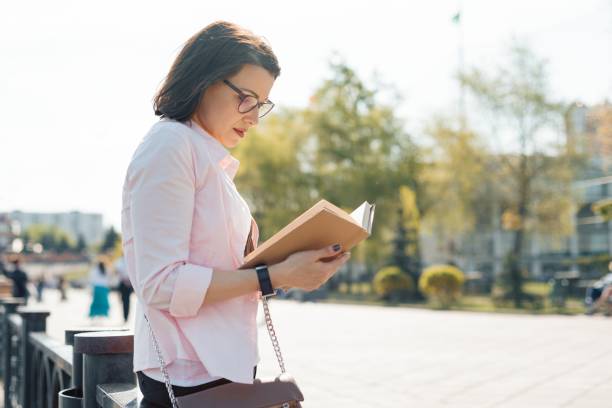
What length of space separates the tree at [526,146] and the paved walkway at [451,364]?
669 inches

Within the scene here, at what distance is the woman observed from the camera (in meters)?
1.65

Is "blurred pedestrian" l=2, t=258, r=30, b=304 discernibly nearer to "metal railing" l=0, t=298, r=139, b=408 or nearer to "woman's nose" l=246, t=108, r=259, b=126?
"metal railing" l=0, t=298, r=139, b=408

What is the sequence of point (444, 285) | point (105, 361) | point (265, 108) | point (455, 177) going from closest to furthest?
point (265, 108) < point (105, 361) < point (444, 285) < point (455, 177)

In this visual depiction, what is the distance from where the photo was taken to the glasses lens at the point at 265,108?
1925 millimetres

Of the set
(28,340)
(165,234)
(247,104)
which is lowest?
(28,340)

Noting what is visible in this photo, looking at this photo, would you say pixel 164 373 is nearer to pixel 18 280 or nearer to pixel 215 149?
pixel 215 149

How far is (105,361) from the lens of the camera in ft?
8.09

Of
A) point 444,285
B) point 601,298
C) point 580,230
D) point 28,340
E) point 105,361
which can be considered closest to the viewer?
point 105,361

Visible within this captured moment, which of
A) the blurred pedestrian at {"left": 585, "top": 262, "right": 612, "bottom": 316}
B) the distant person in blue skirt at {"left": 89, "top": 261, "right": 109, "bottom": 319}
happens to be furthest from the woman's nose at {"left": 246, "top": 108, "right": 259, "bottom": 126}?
the distant person in blue skirt at {"left": 89, "top": 261, "right": 109, "bottom": 319}

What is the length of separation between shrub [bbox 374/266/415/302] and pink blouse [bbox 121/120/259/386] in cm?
2713

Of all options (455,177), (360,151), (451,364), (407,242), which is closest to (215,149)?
(451,364)

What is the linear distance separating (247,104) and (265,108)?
0.33 ft

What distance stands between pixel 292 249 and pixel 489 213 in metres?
34.8

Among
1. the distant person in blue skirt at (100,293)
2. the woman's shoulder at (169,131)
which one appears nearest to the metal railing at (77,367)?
the woman's shoulder at (169,131)
